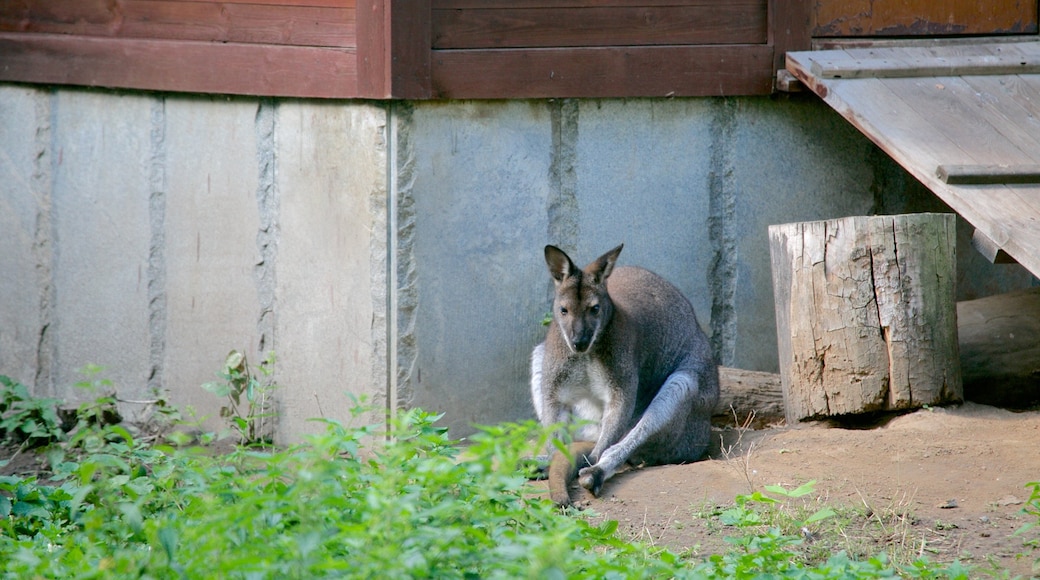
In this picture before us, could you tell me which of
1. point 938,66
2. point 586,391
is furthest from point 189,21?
point 938,66

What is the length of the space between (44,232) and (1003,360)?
6073 millimetres

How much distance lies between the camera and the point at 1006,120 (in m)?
6.47

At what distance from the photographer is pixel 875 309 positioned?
6.17m

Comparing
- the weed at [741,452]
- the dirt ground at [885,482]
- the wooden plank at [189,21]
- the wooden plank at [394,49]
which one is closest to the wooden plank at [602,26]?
the wooden plank at [394,49]

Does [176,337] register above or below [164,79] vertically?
below

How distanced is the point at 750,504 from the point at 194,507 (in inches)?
99.0

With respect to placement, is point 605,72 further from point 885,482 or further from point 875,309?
point 885,482

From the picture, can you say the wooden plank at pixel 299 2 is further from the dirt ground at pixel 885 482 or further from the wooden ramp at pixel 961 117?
the dirt ground at pixel 885 482

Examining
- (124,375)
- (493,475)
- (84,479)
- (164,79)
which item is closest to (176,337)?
(124,375)

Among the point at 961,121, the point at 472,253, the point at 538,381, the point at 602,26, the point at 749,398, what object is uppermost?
the point at 602,26

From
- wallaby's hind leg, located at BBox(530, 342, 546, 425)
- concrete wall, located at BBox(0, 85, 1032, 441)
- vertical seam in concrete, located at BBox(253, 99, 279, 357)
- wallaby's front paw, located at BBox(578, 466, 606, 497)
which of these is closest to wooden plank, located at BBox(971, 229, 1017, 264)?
concrete wall, located at BBox(0, 85, 1032, 441)

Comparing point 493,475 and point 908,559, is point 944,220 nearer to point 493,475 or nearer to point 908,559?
point 908,559

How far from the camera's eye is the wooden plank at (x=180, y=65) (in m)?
6.48

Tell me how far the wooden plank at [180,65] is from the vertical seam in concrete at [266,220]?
0.61 ft
